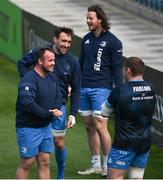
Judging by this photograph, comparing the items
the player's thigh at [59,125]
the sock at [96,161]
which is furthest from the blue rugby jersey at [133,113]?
the sock at [96,161]

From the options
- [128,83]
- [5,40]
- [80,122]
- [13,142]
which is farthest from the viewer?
[5,40]

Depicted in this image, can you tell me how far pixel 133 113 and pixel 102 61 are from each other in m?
2.41

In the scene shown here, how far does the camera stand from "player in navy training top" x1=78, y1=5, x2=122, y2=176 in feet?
39.6

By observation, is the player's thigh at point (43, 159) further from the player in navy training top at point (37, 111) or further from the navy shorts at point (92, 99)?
the navy shorts at point (92, 99)

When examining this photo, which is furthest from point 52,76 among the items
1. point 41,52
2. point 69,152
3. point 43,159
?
point 69,152

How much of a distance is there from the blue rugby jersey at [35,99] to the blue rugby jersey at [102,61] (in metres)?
1.75

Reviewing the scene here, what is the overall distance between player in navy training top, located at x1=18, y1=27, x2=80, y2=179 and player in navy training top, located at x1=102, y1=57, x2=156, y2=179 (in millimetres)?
1364

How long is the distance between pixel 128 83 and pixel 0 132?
531 cm

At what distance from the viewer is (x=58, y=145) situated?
1149 cm

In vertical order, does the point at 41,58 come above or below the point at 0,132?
above

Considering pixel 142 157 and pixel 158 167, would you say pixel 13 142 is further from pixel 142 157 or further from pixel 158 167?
pixel 142 157

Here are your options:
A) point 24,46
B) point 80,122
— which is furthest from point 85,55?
point 24,46

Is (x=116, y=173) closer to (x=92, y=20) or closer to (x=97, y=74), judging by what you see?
(x=97, y=74)

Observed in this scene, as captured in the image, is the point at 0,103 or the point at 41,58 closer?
the point at 41,58
